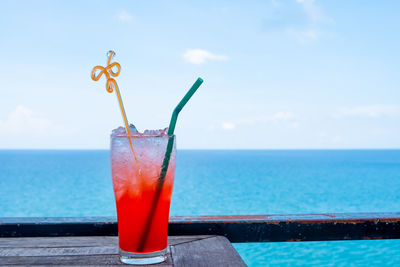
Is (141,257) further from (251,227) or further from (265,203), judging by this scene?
(265,203)

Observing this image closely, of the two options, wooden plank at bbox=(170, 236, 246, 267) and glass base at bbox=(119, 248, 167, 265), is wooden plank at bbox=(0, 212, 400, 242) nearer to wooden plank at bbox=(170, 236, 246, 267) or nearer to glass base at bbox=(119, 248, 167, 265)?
wooden plank at bbox=(170, 236, 246, 267)

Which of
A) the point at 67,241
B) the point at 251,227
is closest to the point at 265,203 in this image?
the point at 251,227

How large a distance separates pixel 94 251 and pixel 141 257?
140 mm

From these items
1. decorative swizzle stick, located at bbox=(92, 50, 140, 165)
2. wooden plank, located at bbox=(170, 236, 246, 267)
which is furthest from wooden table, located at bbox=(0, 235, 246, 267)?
decorative swizzle stick, located at bbox=(92, 50, 140, 165)

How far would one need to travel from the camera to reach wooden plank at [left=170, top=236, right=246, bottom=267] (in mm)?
816

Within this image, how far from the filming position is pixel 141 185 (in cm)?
92

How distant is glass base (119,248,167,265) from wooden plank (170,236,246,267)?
34 millimetres

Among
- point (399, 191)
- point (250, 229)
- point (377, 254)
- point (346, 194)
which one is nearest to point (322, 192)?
point (346, 194)

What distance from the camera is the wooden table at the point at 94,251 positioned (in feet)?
2.71

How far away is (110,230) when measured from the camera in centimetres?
115

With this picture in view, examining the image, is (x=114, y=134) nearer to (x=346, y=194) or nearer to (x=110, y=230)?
(x=110, y=230)

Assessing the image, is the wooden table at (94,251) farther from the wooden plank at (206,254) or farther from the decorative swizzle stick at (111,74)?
the decorative swizzle stick at (111,74)

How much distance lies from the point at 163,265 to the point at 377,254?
651 inches

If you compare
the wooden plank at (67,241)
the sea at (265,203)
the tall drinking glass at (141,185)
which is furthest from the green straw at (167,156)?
the sea at (265,203)
